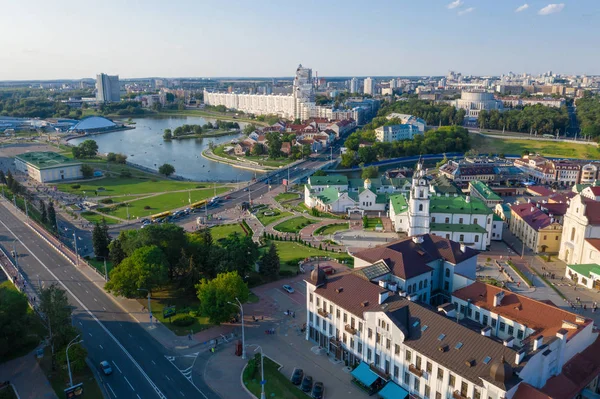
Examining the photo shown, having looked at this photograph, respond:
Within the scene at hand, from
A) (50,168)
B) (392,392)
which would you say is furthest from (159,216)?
(392,392)

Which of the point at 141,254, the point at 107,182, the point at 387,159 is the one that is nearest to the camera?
the point at 141,254

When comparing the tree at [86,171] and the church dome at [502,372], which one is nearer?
the church dome at [502,372]

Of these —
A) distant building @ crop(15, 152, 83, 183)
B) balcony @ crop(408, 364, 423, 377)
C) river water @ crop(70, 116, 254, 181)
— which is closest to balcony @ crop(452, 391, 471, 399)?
balcony @ crop(408, 364, 423, 377)

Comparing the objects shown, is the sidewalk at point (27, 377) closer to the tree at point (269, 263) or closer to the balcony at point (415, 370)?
the tree at point (269, 263)

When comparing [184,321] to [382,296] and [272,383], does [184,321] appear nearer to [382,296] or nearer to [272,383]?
[272,383]

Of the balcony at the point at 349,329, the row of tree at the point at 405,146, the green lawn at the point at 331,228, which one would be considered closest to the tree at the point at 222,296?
the balcony at the point at 349,329

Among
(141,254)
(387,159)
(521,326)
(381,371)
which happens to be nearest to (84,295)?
(141,254)

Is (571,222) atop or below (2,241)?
atop

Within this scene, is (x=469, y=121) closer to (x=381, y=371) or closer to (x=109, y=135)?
(x=109, y=135)
